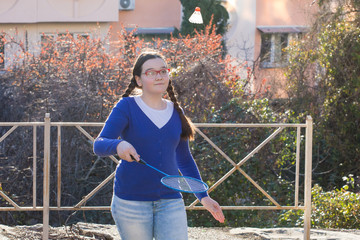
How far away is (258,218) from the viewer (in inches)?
317

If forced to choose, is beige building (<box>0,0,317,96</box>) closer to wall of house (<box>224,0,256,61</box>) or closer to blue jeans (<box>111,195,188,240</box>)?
wall of house (<box>224,0,256,61</box>)

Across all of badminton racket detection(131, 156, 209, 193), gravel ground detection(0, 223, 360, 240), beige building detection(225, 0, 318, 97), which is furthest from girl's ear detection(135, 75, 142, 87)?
beige building detection(225, 0, 318, 97)

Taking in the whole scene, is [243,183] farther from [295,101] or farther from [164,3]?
[164,3]

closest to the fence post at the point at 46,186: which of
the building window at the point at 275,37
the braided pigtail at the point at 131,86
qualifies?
the braided pigtail at the point at 131,86

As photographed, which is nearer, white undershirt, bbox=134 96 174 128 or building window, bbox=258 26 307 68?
white undershirt, bbox=134 96 174 128

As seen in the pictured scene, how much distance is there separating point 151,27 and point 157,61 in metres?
15.4

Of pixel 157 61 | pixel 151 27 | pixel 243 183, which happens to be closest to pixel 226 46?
pixel 151 27

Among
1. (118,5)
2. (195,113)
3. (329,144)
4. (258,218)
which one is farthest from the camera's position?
(118,5)

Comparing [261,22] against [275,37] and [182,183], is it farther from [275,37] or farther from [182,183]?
[182,183]

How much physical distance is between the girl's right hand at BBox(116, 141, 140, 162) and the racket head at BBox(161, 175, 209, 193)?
251mm

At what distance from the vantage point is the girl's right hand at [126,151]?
9.67ft

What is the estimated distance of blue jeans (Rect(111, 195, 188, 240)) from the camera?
10.5 ft

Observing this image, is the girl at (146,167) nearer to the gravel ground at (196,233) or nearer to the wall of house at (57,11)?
the gravel ground at (196,233)

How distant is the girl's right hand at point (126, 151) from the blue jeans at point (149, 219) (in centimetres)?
35
